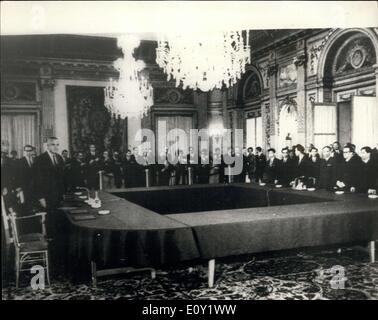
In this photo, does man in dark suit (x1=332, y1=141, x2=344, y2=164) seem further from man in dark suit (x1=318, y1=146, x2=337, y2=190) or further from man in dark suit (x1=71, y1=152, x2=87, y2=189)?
man in dark suit (x1=71, y1=152, x2=87, y2=189)

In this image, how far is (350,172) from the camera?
550cm

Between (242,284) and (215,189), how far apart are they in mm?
2555

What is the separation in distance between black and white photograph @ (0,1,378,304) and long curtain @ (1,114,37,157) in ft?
0.19

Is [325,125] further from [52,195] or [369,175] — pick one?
[52,195]

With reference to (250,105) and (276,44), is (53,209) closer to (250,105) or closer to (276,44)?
(276,44)

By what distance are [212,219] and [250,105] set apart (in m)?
8.06

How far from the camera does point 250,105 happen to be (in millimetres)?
11172

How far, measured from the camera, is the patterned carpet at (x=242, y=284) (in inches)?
137

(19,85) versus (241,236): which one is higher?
(19,85)

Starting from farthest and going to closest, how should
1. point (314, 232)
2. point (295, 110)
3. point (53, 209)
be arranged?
point (295, 110), point (53, 209), point (314, 232)

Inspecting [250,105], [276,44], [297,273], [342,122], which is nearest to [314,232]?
[297,273]

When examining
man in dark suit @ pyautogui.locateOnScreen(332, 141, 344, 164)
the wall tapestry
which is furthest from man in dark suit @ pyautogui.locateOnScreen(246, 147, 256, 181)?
the wall tapestry

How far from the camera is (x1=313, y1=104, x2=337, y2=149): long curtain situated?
7.96 m

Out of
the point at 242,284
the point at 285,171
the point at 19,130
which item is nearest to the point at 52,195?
the point at 242,284
